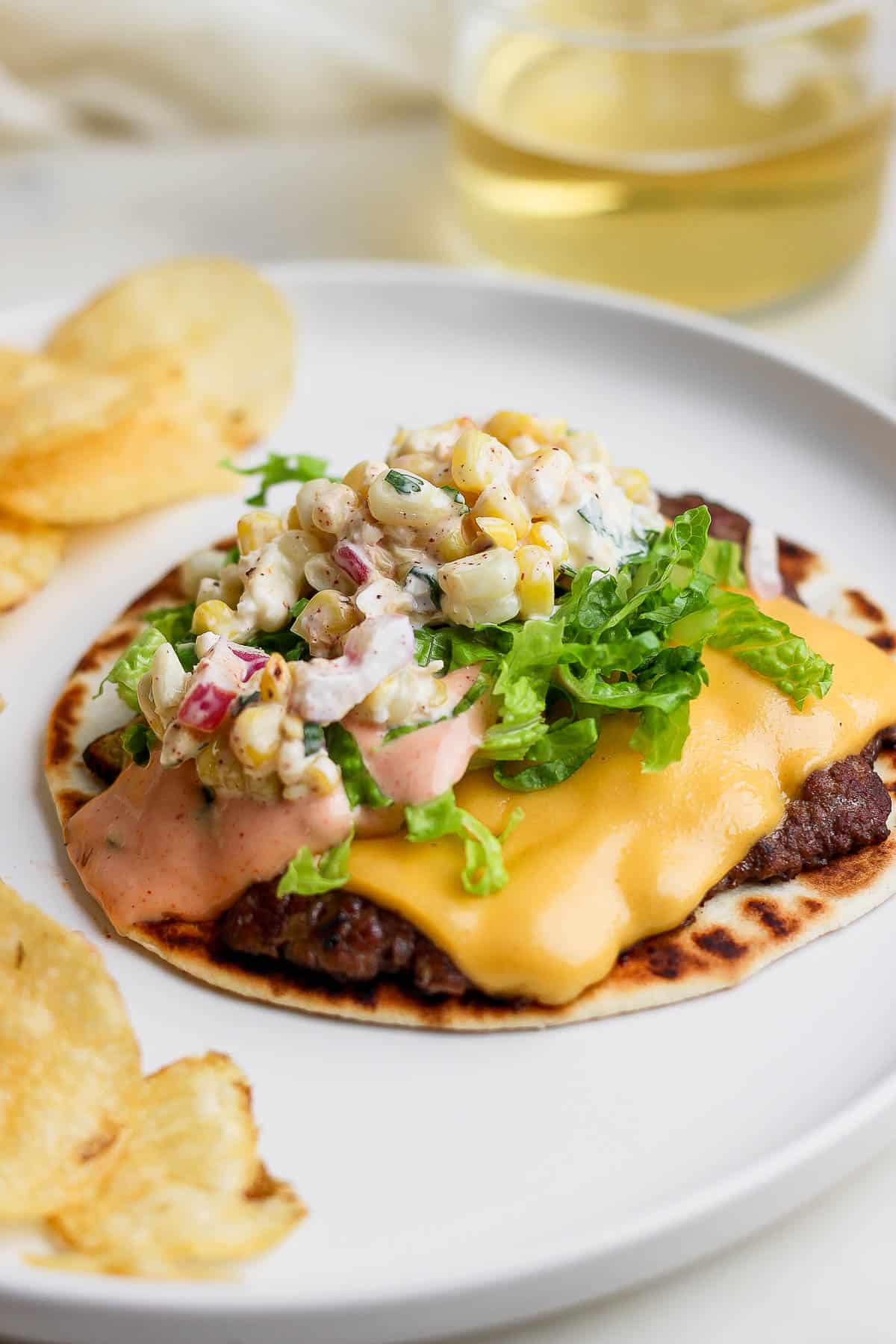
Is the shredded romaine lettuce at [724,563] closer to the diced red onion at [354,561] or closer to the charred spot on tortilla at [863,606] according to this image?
the charred spot on tortilla at [863,606]

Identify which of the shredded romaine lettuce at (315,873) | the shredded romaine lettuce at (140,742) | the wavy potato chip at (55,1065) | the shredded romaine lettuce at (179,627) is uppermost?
the shredded romaine lettuce at (315,873)

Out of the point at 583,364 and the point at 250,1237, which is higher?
the point at 583,364

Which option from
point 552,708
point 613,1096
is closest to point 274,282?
point 552,708

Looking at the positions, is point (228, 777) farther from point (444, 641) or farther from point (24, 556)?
point (24, 556)

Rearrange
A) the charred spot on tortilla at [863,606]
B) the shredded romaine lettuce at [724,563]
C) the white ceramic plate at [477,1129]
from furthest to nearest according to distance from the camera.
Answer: the charred spot on tortilla at [863,606] < the shredded romaine lettuce at [724,563] < the white ceramic plate at [477,1129]

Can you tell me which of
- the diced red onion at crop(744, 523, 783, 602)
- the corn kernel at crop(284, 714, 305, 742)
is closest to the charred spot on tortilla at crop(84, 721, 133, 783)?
the corn kernel at crop(284, 714, 305, 742)

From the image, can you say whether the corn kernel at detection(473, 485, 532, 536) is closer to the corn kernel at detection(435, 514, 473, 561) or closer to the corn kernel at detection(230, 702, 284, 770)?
the corn kernel at detection(435, 514, 473, 561)

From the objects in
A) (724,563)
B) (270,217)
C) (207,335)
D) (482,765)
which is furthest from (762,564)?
(270,217)

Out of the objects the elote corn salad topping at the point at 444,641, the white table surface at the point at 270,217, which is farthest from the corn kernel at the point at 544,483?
the white table surface at the point at 270,217

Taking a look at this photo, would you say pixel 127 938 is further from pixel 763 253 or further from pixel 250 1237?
pixel 763 253
